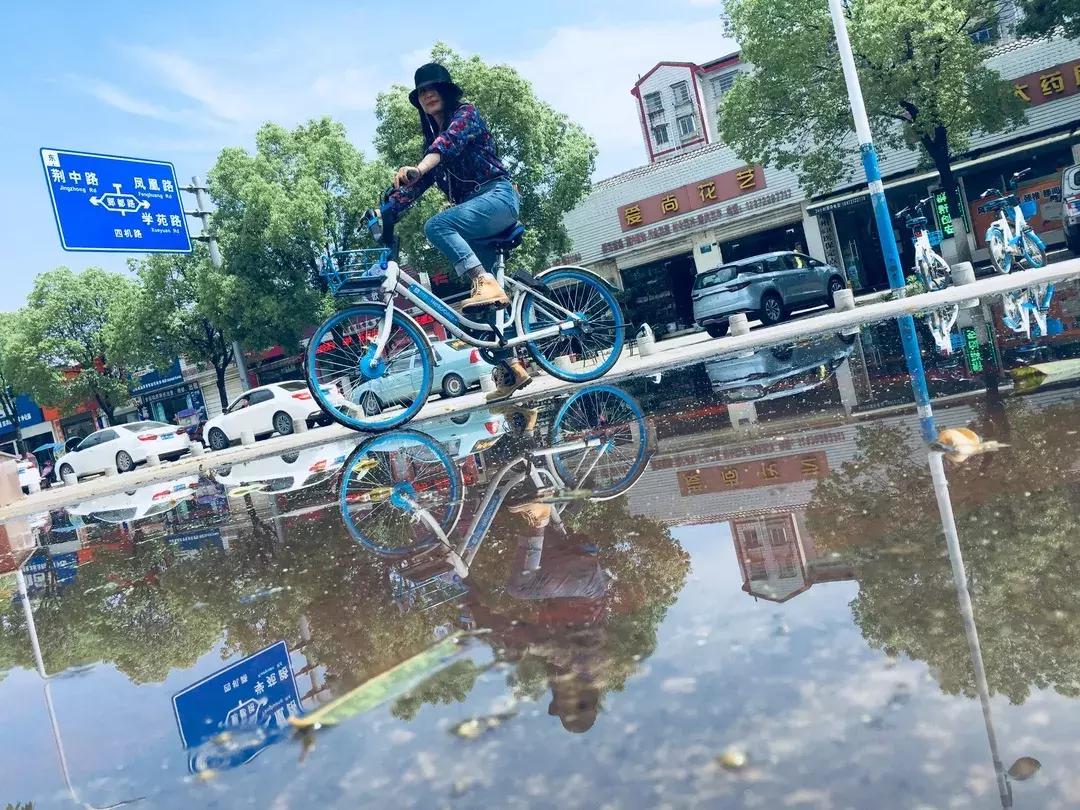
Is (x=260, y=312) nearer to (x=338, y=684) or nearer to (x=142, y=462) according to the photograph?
(x=142, y=462)

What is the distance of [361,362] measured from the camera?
6332 mm

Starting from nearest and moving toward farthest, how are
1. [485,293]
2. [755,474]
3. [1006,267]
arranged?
1. [755,474]
2. [485,293]
3. [1006,267]

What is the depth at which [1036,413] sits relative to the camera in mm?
3293

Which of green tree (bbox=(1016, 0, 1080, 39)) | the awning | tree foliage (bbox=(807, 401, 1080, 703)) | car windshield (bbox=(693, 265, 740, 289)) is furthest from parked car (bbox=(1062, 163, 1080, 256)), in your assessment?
tree foliage (bbox=(807, 401, 1080, 703))

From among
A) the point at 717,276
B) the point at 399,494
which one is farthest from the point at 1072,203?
the point at 399,494

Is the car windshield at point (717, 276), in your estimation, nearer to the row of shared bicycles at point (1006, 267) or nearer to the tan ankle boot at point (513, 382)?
the row of shared bicycles at point (1006, 267)

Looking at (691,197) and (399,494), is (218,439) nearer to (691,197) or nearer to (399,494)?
(691,197)

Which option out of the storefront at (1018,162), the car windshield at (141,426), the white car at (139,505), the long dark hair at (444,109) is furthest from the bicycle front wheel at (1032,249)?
the car windshield at (141,426)

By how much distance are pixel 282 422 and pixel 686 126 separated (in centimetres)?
3948

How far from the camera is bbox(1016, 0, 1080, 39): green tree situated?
2012cm

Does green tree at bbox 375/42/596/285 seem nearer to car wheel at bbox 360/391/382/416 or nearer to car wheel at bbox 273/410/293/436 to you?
car wheel at bbox 273/410/293/436

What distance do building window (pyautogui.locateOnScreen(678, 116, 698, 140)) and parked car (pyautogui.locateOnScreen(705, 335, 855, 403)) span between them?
149 ft

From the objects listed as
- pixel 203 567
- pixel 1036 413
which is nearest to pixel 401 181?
pixel 203 567

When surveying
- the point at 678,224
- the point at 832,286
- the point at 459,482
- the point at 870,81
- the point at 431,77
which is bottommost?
the point at 459,482
